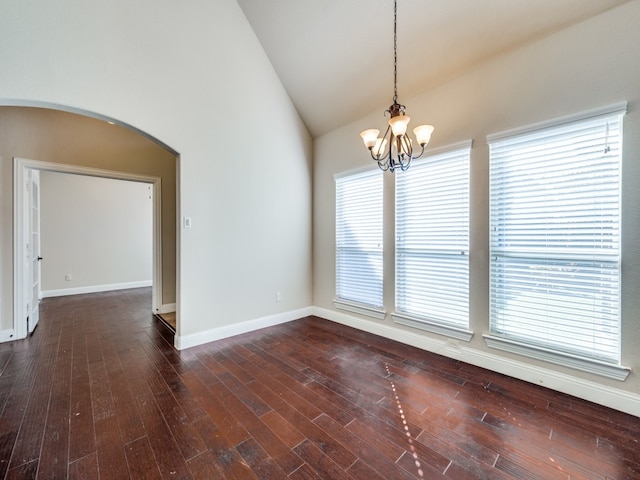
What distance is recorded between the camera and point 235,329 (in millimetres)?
3521

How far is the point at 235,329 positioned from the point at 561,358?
3384mm

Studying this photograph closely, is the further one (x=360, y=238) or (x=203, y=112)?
(x=360, y=238)

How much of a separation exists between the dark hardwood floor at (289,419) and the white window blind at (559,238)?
1.78 ft

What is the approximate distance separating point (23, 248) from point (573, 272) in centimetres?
593

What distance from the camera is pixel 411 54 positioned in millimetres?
2803

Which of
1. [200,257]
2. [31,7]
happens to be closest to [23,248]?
[200,257]

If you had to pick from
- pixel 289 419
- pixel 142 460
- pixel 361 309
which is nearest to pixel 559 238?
pixel 361 309

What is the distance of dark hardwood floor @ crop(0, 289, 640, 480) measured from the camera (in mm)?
1505

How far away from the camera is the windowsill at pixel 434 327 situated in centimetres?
275

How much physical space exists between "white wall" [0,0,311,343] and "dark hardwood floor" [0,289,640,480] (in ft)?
3.06

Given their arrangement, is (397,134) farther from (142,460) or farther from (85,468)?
(85,468)

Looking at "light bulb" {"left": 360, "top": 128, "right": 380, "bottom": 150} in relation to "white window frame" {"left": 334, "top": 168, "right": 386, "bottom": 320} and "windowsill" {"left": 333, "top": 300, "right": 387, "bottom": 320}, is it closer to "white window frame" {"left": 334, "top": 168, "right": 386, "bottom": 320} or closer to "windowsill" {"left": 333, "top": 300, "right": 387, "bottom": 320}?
"white window frame" {"left": 334, "top": 168, "right": 386, "bottom": 320}

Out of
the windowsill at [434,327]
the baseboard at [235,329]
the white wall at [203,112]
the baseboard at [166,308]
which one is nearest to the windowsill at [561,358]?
the windowsill at [434,327]

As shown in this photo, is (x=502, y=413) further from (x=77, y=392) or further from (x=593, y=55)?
(x=77, y=392)
